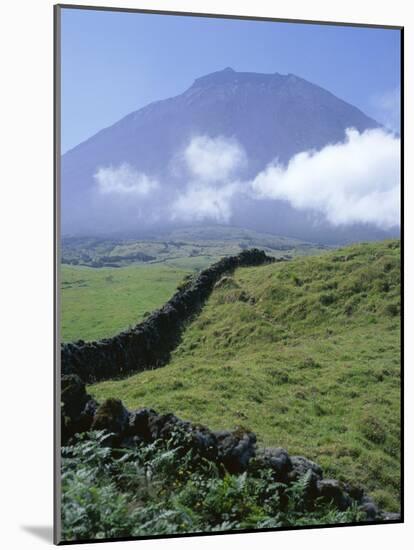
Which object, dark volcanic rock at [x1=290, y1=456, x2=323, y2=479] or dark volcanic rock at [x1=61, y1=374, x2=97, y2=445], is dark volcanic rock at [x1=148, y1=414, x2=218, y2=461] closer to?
dark volcanic rock at [x1=61, y1=374, x2=97, y2=445]

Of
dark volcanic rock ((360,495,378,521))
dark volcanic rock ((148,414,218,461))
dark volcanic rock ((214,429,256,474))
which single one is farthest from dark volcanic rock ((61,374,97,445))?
dark volcanic rock ((360,495,378,521))

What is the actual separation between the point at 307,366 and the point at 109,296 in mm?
1623

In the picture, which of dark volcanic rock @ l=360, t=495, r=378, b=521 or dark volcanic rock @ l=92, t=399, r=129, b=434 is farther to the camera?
dark volcanic rock @ l=360, t=495, r=378, b=521

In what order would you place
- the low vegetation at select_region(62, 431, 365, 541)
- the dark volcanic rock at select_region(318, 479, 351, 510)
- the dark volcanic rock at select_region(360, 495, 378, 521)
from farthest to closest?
1. the dark volcanic rock at select_region(360, 495, 378, 521)
2. the dark volcanic rock at select_region(318, 479, 351, 510)
3. the low vegetation at select_region(62, 431, 365, 541)

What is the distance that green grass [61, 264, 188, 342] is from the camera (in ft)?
25.7

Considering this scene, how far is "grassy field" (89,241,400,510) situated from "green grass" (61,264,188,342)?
38 cm

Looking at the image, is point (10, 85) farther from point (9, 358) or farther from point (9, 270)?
point (9, 358)

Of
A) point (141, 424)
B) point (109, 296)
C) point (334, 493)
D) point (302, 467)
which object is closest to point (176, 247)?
point (109, 296)

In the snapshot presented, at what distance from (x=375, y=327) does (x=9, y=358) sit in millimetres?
2815

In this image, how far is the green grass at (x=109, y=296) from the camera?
7836mm

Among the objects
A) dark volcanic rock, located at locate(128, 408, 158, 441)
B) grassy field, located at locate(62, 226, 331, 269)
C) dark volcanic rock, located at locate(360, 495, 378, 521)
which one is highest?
grassy field, located at locate(62, 226, 331, 269)

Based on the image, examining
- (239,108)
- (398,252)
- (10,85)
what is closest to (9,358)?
(10,85)

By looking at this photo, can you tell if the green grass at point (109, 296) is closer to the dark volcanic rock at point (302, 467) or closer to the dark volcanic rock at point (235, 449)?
the dark volcanic rock at point (235, 449)
